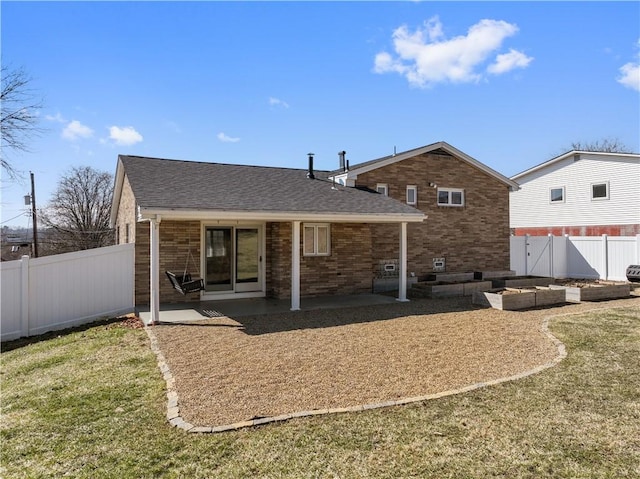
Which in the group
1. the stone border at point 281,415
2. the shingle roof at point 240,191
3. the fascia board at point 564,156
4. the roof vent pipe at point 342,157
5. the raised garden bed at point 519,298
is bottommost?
the stone border at point 281,415

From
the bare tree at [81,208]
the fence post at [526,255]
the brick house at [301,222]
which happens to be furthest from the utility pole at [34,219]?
the fence post at [526,255]

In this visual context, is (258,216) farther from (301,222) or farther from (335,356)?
(335,356)

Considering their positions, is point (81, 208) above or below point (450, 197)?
above

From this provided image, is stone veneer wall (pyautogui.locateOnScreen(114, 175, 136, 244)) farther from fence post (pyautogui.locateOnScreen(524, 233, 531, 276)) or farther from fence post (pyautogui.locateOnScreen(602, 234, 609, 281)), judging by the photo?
fence post (pyautogui.locateOnScreen(602, 234, 609, 281))

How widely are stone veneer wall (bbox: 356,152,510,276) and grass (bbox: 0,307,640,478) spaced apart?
389 inches

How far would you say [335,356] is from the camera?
6.66 metres

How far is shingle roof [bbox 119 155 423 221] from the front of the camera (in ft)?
32.2

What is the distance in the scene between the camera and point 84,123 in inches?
687

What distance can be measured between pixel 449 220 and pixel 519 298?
5825 millimetres

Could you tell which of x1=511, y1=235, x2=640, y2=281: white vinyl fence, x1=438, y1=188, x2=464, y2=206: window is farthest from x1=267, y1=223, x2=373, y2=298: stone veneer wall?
x1=511, y1=235, x2=640, y2=281: white vinyl fence

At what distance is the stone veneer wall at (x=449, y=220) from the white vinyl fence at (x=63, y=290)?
825 cm

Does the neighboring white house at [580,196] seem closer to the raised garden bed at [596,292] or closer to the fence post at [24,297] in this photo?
the raised garden bed at [596,292]

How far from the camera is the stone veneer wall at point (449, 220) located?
15453 mm

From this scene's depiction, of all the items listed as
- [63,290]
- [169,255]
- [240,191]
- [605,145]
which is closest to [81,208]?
[169,255]
